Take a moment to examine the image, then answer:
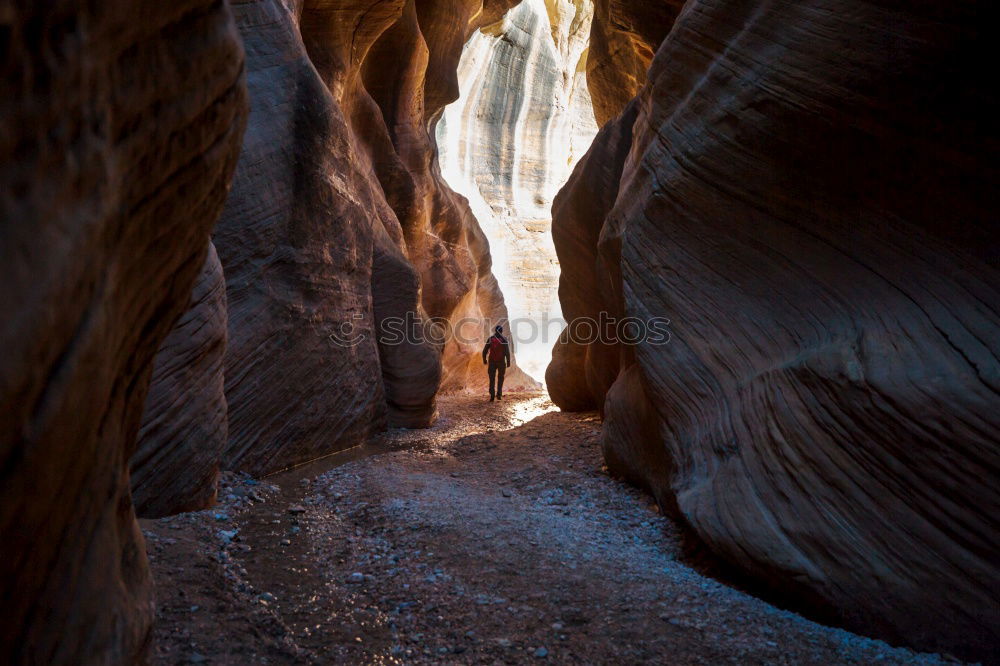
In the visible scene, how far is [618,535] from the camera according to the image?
525 centimetres

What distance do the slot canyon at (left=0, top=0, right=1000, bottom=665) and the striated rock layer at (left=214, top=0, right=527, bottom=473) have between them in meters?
0.05

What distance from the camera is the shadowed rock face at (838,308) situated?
3.23m

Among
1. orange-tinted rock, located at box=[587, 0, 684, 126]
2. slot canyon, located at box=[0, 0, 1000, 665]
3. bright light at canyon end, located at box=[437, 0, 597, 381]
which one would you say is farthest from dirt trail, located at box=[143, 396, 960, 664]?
bright light at canyon end, located at box=[437, 0, 597, 381]

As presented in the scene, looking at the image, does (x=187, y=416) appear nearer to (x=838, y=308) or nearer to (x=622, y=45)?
(x=838, y=308)

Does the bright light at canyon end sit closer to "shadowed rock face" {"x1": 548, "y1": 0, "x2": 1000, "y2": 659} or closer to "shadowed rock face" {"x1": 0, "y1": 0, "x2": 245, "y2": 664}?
"shadowed rock face" {"x1": 548, "y1": 0, "x2": 1000, "y2": 659}

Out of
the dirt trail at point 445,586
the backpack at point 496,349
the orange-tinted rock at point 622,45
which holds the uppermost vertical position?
the orange-tinted rock at point 622,45

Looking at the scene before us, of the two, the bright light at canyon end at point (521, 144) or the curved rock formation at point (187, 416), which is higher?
the bright light at canyon end at point (521, 144)

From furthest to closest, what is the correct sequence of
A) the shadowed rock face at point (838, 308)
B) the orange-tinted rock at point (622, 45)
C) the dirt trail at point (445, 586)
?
the orange-tinted rock at point (622, 45) → the shadowed rock face at point (838, 308) → the dirt trail at point (445, 586)

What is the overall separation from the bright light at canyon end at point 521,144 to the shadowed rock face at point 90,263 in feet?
91.6

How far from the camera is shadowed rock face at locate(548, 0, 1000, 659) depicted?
3.23 m

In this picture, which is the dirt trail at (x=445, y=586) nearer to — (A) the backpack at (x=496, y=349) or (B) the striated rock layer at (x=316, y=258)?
(B) the striated rock layer at (x=316, y=258)

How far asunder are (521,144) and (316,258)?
24.6 metres

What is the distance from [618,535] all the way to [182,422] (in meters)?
3.48

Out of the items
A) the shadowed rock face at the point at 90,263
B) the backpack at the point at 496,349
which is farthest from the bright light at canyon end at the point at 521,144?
the shadowed rock face at the point at 90,263
